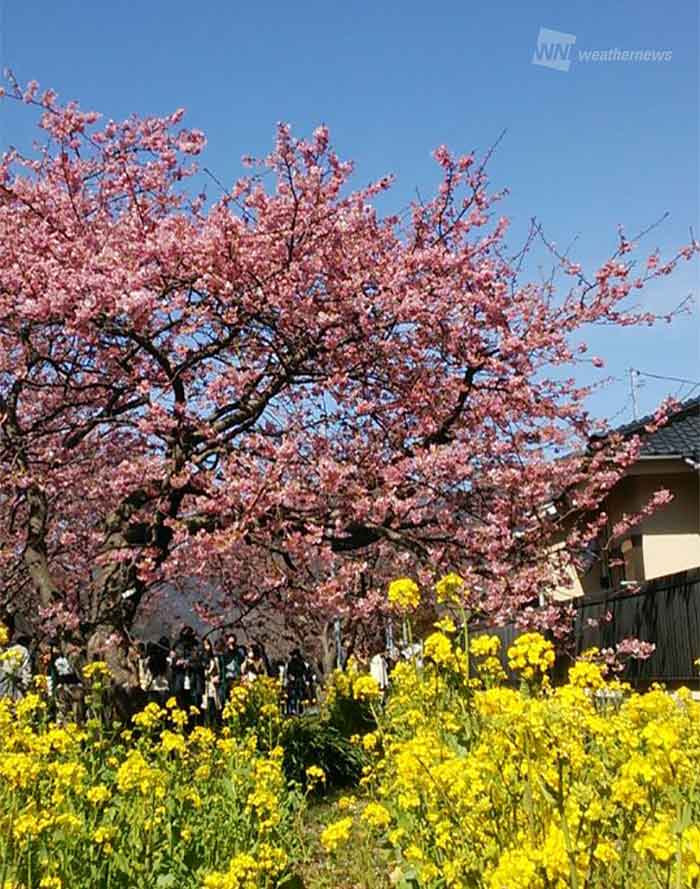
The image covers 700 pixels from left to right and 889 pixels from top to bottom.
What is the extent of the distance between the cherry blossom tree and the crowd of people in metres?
0.44

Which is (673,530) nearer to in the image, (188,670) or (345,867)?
(188,670)

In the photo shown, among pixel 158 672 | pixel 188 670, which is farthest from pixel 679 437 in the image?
pixel 158 672

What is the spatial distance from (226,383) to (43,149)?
3166mm

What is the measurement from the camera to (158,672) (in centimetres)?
1327

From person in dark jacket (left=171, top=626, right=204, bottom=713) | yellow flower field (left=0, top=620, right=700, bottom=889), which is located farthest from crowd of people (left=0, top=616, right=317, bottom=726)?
yellow flower field (left=0, top=620, right=700, bottom=889)

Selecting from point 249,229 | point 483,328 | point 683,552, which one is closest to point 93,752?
point 249,229

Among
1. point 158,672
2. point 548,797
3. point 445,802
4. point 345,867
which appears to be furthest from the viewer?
point 158,672

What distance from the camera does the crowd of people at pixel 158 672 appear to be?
783cm

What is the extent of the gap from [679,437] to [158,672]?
31.8 feet

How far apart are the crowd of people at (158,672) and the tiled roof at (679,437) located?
23.2 feet

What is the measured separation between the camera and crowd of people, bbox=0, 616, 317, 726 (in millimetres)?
7828

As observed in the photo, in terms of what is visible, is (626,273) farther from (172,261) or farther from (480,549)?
(172,261)

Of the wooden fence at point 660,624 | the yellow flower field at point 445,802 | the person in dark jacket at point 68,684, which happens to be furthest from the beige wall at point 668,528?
the yellow flower field at point 445,802

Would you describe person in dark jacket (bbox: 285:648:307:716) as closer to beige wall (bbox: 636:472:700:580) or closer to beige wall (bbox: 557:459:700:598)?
beige wall (bbox: 557:459:700:598)
